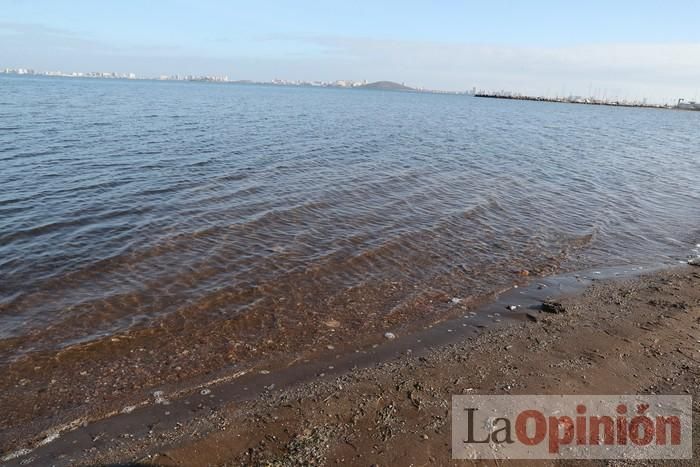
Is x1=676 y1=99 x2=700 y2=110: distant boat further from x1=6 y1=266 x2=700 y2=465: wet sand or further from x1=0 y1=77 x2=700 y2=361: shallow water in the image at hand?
x1=6 y1=266 x2=700 y2=465: wet sand

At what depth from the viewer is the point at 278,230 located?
14.0m

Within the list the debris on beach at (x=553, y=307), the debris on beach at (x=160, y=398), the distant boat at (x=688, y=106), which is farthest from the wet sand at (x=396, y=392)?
the distant boat at (x=688, y=106)

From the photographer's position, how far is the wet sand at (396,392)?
5.34 metres

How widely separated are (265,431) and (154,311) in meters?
4.63

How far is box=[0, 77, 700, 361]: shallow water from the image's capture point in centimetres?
926

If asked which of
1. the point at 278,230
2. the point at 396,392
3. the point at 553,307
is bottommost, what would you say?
the point at 278,230

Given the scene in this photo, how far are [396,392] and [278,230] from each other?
27.9 feet

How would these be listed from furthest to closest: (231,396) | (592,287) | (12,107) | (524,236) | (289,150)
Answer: (12,107) → (289,150) → (524,236) → (592,287) → (231,396)

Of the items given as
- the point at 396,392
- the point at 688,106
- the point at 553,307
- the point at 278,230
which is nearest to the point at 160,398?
the point at 396,392

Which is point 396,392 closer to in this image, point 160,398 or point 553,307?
point 160,398

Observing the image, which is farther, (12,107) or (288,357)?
(12,107)

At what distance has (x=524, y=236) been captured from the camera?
14555mm

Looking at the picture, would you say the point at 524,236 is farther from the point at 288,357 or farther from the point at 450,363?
the point at 288,357

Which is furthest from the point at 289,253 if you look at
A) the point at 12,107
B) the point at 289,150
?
the point at 12,107
